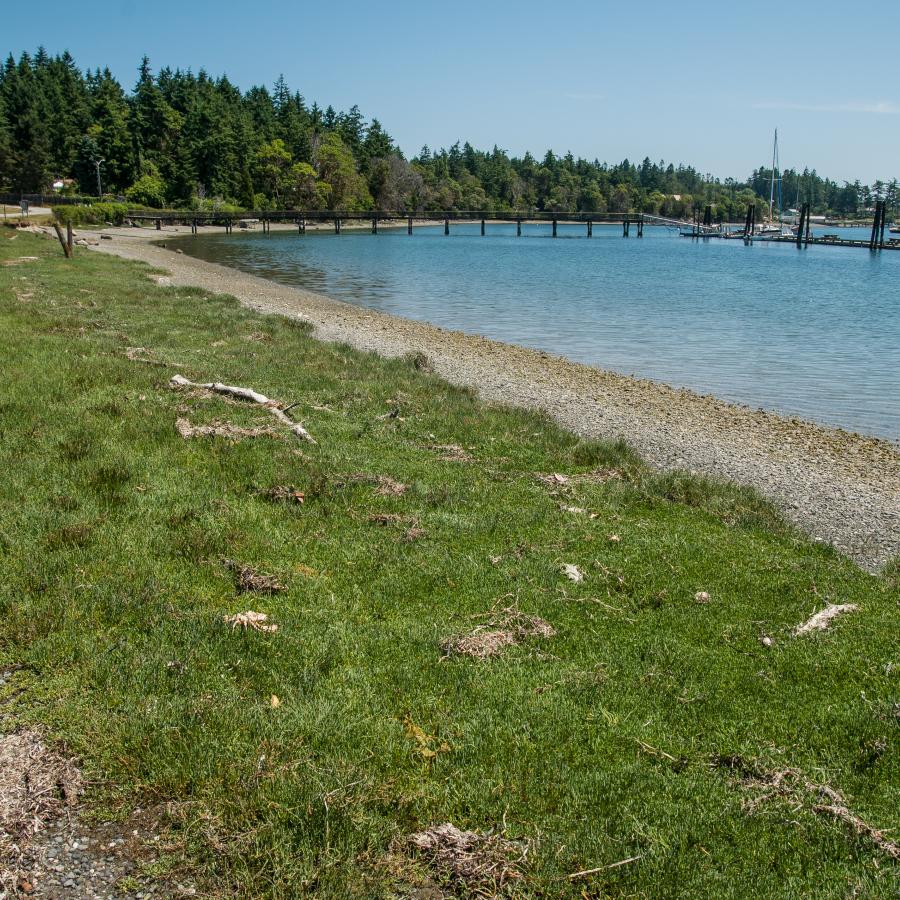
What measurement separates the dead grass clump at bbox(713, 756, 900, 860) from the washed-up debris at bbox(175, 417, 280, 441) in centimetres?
749

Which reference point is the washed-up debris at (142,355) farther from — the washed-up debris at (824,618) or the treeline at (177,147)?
the treeline at (177,147)

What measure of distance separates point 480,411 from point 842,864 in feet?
35.2

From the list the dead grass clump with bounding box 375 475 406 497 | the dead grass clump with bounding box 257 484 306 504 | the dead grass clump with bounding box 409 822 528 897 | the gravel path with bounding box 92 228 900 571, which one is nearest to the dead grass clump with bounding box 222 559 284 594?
the dead grass clump with bounding box 257 484 306 504

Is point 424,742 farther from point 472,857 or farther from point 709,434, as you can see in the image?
point 709,434

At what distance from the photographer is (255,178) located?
5527 inches

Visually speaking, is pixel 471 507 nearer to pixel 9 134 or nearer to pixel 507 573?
pixel 507 573

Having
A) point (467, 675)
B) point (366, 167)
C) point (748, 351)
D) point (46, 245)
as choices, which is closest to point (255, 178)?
point (366, 167)

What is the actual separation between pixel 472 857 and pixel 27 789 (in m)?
2.32

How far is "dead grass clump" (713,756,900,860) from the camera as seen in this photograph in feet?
13.7

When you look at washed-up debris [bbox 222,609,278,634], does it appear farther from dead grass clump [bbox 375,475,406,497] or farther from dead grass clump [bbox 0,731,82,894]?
dead grass clump [bbox 375,475,406,497]

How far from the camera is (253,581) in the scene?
21.6 feet

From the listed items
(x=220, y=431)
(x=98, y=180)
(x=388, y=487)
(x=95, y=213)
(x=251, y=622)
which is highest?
(x=98, y=180)

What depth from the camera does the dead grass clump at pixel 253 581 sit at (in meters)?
6.53

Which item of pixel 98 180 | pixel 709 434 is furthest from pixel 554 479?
pixel 98 180
